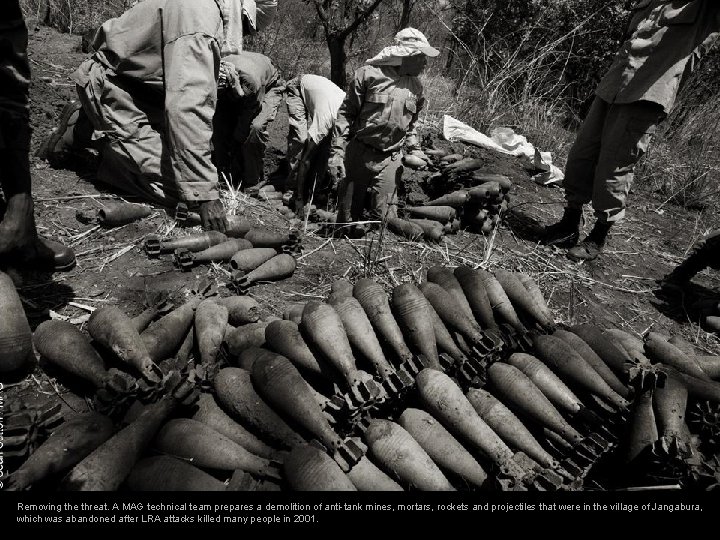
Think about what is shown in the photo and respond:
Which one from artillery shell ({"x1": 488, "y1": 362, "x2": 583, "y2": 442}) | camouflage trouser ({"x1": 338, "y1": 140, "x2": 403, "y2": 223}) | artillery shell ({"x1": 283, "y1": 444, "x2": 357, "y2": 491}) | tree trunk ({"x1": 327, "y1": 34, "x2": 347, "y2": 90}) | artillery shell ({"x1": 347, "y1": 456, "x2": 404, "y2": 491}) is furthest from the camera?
tree trunk ({"x1": 327, "y1": 34, "x2": 347, "y2": 90})

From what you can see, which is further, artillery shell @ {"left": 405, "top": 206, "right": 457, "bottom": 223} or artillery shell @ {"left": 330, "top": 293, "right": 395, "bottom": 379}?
artillery shell @ {"left": 405, "top": 206, "right": 457, "bottom": 223}

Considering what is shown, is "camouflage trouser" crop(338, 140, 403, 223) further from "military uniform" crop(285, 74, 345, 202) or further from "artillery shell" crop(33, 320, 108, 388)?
"artillery shell" crop(33, 320, 108, 388)

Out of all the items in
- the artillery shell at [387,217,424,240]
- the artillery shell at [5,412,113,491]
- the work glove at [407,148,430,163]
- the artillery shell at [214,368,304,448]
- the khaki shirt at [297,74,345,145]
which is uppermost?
the khaki shirt at [297,74,345,145]

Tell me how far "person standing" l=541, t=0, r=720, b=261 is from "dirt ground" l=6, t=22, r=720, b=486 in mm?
576

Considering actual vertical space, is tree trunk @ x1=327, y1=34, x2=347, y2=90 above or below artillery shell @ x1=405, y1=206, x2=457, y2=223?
above

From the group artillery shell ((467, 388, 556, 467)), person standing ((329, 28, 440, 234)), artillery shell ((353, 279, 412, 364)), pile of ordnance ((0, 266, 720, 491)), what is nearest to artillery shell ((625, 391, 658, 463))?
pile of ordnance ((0, 266, 720, 491))

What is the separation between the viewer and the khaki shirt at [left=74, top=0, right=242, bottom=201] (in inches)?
132

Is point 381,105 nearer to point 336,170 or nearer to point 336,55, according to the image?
point 336,170

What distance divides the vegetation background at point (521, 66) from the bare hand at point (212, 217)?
5.19 m

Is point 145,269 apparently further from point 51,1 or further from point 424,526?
point 51,1

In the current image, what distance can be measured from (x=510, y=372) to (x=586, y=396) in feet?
1.46

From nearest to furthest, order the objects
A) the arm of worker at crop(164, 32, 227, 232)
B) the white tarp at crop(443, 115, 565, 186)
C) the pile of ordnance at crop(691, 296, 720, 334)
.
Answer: the arm of worker at crop(164, 32, 227, 232) < the pile of ordnance at crop(691, 296, 720, 334) < the white tarp at crop(443, 115, 565, 186)

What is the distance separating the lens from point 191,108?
3.38 meters

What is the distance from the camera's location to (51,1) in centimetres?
742
